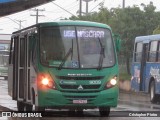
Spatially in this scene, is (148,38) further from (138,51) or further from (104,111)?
(104,111)

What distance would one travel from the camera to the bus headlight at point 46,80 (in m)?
14.9

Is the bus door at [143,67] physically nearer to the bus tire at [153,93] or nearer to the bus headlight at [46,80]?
the bus tire at [153,93]

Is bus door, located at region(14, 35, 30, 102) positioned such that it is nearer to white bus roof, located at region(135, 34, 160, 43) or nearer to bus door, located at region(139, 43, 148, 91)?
white bus roof, located at region(135, 34, 160, 43)

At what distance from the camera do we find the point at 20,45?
1823 cm

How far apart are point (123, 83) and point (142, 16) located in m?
7.06

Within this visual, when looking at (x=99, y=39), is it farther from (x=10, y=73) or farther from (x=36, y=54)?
(x=10, y=73)

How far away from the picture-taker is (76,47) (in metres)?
15.4

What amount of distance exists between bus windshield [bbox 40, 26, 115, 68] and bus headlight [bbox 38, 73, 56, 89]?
375mm

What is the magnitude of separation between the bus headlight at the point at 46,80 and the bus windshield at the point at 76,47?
375mm

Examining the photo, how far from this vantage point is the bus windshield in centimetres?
1524

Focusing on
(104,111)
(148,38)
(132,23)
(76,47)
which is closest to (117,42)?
(76,47)

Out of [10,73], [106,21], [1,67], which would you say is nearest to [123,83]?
[106,21]

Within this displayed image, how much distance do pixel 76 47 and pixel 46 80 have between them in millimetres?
1349

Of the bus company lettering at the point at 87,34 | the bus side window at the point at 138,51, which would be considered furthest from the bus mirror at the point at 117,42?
the bus side window at the point at 138,51
